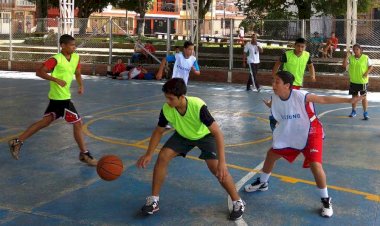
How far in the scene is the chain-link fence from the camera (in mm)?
20875

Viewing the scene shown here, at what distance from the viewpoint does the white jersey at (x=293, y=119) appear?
5.49 metres

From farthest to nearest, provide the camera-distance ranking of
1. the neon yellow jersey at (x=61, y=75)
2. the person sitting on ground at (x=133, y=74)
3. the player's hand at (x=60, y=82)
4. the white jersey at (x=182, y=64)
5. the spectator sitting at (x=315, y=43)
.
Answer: the person sitting on ground at (x=133, y=74)
the spectator sitting at (x=315, y=43)
the white jersey at (x=182, y=64)
the neon yellow jersey at (x=61, y=75)
the player's hand at (x=60, y=82)

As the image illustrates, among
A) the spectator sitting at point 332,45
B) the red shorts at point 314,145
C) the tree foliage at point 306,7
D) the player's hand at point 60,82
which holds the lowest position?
the red shorts at point 314,145

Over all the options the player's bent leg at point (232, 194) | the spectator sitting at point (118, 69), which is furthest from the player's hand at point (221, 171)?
the spectator sitting at point (118, 69)

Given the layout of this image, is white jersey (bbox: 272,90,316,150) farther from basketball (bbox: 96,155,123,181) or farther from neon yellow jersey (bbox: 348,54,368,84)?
neon yellow jersey (bbox: 348,54,368,84)

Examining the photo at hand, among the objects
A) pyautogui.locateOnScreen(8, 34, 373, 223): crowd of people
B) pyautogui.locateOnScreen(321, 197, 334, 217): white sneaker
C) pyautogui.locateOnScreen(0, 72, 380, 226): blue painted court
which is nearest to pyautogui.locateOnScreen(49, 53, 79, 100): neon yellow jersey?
pyautogui.locateOnScreen(0, 72, 380, 226): blue painted court

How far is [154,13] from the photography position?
68.8m

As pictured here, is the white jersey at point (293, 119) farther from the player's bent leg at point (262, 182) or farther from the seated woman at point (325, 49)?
the seated woman at point (325, 49)

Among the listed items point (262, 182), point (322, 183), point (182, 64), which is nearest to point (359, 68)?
point (182, 64)

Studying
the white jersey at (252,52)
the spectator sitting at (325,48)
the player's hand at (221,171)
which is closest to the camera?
the player's hand at (221,171)

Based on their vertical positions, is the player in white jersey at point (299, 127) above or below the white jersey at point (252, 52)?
below

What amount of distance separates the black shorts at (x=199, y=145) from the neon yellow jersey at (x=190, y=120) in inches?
2.3

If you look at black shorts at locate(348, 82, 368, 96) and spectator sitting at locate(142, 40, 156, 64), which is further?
spectator sitting at locate(142, 40, 156, 64)

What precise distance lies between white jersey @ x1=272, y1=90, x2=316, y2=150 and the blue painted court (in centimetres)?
76
